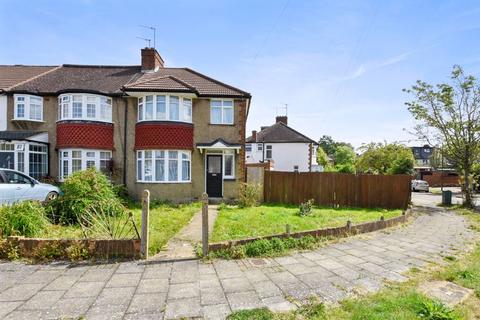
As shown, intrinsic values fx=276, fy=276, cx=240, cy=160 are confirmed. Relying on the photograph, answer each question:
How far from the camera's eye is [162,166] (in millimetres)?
14461

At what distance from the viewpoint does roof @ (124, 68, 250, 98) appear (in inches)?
553

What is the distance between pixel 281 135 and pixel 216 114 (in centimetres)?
2073

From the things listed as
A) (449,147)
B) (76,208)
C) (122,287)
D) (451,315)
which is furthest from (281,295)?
(449,147)

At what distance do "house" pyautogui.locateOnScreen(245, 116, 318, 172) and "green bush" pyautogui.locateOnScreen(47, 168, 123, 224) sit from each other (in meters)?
24.2

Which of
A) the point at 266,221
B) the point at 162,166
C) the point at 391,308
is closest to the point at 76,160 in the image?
the point at 162,166

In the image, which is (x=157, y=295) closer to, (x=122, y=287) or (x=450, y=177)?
(x=122, y=287)

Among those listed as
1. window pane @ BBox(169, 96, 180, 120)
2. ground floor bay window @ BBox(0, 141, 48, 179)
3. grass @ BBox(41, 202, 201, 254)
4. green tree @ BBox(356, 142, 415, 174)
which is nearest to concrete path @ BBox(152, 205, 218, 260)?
grass @ BBox(41, 202, 201, 254)

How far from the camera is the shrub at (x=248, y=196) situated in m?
13.6

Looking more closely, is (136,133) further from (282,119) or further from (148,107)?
(282,119)

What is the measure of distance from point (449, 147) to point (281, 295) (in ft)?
62.1

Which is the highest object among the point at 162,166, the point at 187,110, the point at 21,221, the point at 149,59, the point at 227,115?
the point at 149,59

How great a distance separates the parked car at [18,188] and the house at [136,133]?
141 inches

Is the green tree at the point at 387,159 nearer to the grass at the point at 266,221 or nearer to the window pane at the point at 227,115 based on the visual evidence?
the grass at the point at 266,221

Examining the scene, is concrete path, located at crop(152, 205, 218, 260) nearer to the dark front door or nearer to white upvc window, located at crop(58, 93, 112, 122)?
the dark front door
